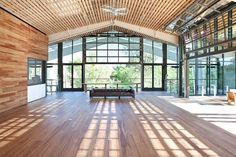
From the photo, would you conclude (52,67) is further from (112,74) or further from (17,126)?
(17,126)

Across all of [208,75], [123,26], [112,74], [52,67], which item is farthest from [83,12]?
[208,75]

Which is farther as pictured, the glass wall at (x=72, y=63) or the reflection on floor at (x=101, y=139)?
the glass wall at (x=72, y=63)

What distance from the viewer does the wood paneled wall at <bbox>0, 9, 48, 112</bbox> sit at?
9.62m

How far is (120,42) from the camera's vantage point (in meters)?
20.0

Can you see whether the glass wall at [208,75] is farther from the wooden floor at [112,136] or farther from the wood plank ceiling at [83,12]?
the wooden floor at [112,136]

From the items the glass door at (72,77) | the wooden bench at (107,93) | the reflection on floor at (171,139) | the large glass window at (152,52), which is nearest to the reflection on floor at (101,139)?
the reflection on floor at (171,139)

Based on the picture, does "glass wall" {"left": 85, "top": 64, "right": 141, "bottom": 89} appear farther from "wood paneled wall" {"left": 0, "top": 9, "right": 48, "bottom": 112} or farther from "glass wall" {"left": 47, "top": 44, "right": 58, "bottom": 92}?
"wood paneled wall" {"left": 0, "top": 9, "right": 48, "bottom": 112}

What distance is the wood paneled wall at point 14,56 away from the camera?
9.62m

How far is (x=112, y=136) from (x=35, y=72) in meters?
9.22

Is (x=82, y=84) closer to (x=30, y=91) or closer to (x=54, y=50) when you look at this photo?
(x=54, y=50)

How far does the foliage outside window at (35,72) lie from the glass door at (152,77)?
7.48 meters

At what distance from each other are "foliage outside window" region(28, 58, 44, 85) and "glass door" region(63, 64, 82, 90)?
4.35m

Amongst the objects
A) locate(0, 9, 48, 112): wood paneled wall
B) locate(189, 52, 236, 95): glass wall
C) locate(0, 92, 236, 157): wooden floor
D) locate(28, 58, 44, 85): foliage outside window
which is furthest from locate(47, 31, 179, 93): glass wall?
locate(0, 92, 236, 157): wooden floor

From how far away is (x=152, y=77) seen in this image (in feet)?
65.3
